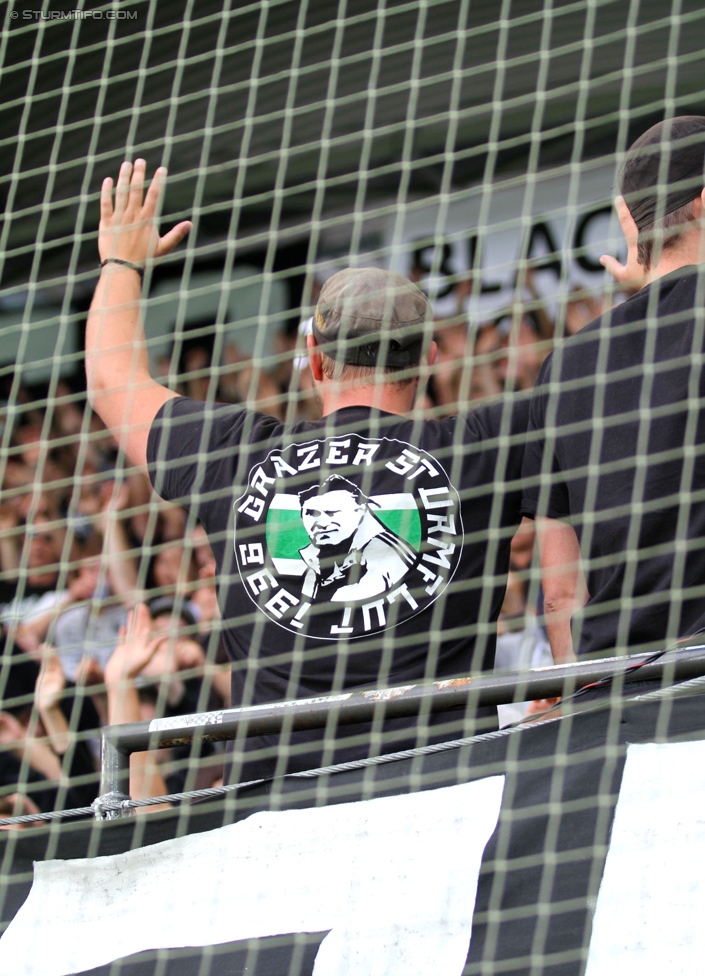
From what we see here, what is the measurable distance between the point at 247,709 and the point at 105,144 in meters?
2.90

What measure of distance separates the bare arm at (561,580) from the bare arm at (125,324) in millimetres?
587

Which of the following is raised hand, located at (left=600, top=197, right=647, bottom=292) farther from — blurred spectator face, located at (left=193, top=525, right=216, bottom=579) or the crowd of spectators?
blurred spectator face, located at (left=193, top=525, right=216, bottom=579)

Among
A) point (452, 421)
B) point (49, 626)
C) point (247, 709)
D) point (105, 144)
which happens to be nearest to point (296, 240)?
point (105, 144)

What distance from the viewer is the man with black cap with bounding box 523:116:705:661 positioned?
1.52 m

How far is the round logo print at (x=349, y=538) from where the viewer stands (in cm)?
167

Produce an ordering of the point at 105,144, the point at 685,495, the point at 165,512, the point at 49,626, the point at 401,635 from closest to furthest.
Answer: the point at 685,495, the point at 401,635, the point at 49,626, the point at 165,512, the point at 105,144

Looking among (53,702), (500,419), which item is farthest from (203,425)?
(53,702)

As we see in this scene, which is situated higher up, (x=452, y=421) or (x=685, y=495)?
(x=452, y=421)

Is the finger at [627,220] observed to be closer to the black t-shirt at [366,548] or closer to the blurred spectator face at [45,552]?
the black t-shirt at [366,548]

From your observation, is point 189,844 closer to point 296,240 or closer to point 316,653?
point 316,653

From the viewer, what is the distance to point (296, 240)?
4.21 m

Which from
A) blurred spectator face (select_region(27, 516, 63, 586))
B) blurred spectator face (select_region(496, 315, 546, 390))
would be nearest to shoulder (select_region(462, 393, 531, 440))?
blurred spectator face (select_region(496, 315, 546, 390))

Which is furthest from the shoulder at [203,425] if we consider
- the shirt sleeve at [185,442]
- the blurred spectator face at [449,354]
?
the blurred spectator face at [449,354]

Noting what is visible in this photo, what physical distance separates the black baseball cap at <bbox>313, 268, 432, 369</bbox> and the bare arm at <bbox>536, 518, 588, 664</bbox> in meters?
0.30
